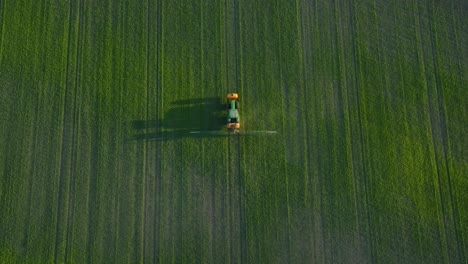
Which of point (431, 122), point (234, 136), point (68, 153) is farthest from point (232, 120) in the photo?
point (431, 122)

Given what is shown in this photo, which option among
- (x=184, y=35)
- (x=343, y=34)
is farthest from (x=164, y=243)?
(x=343, y=34)

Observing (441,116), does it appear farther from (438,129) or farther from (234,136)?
(234,136)

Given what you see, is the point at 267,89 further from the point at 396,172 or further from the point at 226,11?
the point at 396,172

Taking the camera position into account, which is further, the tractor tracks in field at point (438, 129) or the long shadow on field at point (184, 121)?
the long shadow on field at point (184, 121)

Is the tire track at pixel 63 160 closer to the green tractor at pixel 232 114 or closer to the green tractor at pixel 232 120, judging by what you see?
the green tractor at pixel 232 120

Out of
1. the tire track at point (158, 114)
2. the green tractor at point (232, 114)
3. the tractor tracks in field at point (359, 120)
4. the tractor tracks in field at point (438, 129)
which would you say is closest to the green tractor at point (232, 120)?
the green tractor at point (232, 114)

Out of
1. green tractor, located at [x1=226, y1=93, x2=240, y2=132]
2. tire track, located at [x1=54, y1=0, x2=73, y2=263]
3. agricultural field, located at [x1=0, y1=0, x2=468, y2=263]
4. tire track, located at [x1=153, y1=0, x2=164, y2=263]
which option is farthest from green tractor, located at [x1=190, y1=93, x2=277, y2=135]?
tire track, located at [x1=54, y1=0, x2=73, y2=263]
